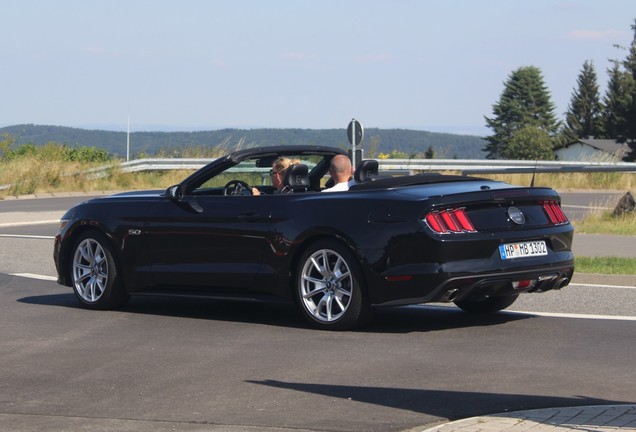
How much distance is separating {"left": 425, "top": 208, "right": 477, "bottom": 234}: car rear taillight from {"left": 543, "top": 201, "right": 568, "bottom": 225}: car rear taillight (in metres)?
0.93

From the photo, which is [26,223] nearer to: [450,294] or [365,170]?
[365,170]

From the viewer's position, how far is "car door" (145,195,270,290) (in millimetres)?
10992

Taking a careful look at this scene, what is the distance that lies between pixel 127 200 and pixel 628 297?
15.5ft

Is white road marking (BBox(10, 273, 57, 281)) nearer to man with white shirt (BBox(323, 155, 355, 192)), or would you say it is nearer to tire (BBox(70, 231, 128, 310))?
tire (BBox(70, 231, 128, 310))

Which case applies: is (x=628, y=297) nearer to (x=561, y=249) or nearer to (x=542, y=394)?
(x=561, y=249)

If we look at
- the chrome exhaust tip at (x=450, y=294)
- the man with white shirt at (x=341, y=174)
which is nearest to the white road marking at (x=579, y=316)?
the chrome exhaust tip at (x=450, y=294)

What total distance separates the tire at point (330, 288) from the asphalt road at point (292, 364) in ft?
0.53

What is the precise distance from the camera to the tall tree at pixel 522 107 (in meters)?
187

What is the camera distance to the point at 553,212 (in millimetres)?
10828

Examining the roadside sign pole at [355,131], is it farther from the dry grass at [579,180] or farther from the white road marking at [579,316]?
the dry grass at [579,180]

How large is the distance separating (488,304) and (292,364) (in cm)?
311

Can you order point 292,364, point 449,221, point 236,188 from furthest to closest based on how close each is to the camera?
point 236,188 < point 449,221 < point 292,364

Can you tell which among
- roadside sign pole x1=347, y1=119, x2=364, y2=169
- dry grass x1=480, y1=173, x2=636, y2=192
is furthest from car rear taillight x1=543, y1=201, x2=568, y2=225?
dry grass x1=480, y1=173, x2=636, y2=192

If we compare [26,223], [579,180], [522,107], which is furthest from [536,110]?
[26,223]
